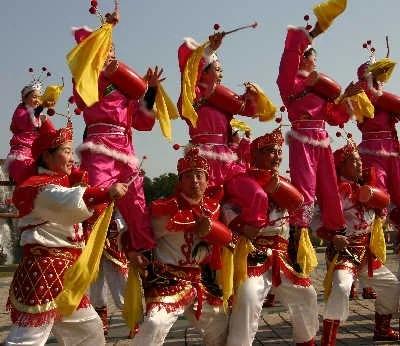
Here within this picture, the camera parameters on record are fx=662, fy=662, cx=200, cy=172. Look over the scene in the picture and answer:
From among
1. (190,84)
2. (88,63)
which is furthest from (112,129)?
(88,63)

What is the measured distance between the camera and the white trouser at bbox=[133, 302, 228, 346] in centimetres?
413

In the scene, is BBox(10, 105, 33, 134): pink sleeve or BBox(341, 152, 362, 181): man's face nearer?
BBox(341, 152, 362, 181): man's face

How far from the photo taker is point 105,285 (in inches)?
252

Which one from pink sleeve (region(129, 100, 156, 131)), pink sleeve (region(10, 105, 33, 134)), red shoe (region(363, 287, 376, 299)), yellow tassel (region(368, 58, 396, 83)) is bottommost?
red shoe (region(363, 287, 376, 299))

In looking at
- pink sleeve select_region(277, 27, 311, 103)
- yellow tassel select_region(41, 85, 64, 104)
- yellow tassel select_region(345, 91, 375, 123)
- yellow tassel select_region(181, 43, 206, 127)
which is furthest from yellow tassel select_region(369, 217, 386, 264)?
yellow tassel select_region(41, 85, 64, 104)

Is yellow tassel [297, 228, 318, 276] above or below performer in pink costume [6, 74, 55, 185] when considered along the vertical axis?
below

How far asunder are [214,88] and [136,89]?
A: 79cm

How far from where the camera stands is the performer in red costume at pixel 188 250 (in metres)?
4.36

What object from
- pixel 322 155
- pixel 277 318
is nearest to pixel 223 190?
pixel 322 155

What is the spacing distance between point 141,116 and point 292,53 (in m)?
1.50

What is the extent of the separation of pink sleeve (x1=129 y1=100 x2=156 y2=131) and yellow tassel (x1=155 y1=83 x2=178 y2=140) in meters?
0.15

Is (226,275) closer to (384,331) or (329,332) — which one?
(329,332)

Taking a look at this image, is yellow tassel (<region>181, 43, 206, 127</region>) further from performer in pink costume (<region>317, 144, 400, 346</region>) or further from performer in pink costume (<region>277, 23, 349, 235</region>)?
performer in pink costume (<region>317, 144, 400, 346</region>)

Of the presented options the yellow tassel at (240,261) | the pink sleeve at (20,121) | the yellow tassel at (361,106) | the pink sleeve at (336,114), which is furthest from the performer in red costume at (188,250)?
the pink sleeve at (20,121)
